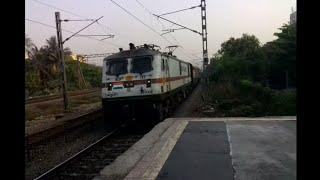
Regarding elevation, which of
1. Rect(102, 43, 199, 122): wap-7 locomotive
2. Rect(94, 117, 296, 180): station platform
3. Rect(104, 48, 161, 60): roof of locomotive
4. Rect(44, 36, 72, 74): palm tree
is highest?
Rect(44, 36, 72, 74): palm tree

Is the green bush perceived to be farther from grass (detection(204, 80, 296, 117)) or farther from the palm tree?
the palm tree

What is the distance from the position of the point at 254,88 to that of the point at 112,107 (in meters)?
11.4

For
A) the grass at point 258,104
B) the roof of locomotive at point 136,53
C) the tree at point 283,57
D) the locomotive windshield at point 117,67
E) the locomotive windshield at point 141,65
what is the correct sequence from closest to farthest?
1. the locomotive windshield at point 141,65
2. the locomotive windshield at point 117,67
3. the roof of locomotive at point 136,53
4. the grass at point 258,104
5. the tree at point 283,57

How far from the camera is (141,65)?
61.5ft

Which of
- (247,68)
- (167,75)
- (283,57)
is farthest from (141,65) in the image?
(247,68)

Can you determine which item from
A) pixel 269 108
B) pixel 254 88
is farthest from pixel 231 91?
pixel 269 108

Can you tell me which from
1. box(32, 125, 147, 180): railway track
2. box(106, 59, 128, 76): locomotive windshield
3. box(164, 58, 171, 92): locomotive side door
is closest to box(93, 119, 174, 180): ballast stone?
box(32, 125, 147, 180): railway track

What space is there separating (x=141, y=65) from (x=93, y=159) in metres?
6.99

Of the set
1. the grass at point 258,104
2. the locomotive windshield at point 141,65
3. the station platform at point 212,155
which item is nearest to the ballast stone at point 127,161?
the station platform at point 212,155

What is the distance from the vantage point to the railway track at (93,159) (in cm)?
1042

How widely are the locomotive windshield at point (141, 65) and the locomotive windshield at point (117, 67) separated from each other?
0.31m

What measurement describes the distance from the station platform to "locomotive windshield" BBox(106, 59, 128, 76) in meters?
4.84

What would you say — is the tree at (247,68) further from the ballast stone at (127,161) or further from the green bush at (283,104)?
the ballast stone at (127,161)

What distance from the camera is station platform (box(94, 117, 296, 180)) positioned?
313 inches
